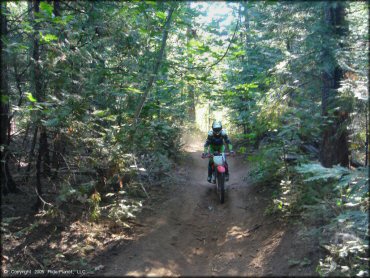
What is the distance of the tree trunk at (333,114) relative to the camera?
7445mm

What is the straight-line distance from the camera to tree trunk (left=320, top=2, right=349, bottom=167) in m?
7.45

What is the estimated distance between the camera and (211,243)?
761 centimetres

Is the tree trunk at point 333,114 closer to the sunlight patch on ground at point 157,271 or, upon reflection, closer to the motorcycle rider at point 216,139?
the motorcycle rider at point 216,139

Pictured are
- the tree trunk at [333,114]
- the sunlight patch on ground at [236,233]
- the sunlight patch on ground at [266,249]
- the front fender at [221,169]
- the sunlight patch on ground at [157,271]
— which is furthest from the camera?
the front fender at [221,169]

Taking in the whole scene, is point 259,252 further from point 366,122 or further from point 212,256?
point 366,122

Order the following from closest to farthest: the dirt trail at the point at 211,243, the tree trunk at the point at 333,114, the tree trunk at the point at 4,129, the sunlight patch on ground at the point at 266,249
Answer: the dirt trail at the point at 211,243 < the sunlight patch on ground at the point at 266,249 < the tree trunk at the point at 4,129 < the tree trunk at the point at 333,114

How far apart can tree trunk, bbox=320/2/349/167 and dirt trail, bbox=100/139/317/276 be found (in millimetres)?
2421

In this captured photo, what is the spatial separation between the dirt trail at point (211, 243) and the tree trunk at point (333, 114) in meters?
2.42

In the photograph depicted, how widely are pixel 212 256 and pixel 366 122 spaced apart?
455cm

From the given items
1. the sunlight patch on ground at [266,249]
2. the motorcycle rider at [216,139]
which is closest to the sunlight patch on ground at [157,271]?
the sunlight patch on ground at [266,249]

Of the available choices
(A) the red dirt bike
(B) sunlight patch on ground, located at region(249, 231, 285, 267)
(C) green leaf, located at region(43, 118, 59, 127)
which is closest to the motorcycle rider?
(A) the red dirt bike

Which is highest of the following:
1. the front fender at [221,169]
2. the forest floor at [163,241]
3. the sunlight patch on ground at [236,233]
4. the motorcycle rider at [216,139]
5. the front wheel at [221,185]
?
the motorcycle rider at [216,139]

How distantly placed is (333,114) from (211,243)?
4639mm

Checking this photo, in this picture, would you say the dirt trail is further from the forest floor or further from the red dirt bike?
the red dirt bike
